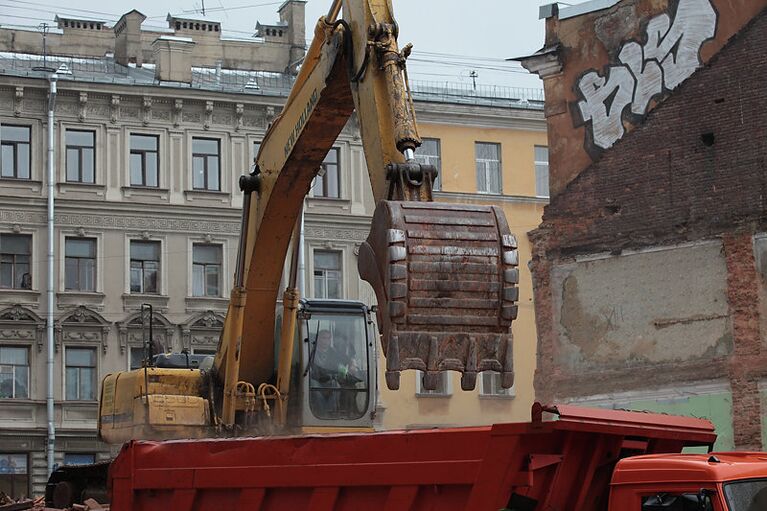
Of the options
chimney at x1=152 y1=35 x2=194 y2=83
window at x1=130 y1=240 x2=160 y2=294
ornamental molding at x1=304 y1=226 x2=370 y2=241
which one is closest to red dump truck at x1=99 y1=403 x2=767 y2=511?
window at x1=130 y1=240 x2=160 y2=294

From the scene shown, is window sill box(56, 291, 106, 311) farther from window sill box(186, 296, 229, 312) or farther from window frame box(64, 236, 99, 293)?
window sill box(186, 296, 229, 312)

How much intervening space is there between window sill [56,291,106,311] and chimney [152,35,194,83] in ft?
21.2

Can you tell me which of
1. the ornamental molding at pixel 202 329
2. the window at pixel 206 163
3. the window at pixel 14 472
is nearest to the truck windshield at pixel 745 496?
the window at pixel 14 472

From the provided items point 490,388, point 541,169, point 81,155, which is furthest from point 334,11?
point 541,169

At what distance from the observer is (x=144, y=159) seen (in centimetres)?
3922

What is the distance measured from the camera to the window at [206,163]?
3962 cm

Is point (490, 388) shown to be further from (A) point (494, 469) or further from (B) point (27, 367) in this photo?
(A) point (494, 469)

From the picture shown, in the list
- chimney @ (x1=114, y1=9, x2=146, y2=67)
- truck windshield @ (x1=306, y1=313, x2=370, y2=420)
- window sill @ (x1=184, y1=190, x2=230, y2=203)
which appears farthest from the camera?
chimney @ (x1=114, y1=9, x2=146, y2=67)

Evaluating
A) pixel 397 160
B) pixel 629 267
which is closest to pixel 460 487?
pixel 397 160

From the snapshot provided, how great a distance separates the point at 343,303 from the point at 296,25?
28.4 metres

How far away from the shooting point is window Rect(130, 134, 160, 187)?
39062 mm

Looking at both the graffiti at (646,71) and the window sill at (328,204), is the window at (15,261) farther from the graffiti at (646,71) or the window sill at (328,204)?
the graffiti at (646,71)

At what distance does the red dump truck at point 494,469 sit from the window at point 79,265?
27475 mm

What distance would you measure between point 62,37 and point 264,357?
29896mm
